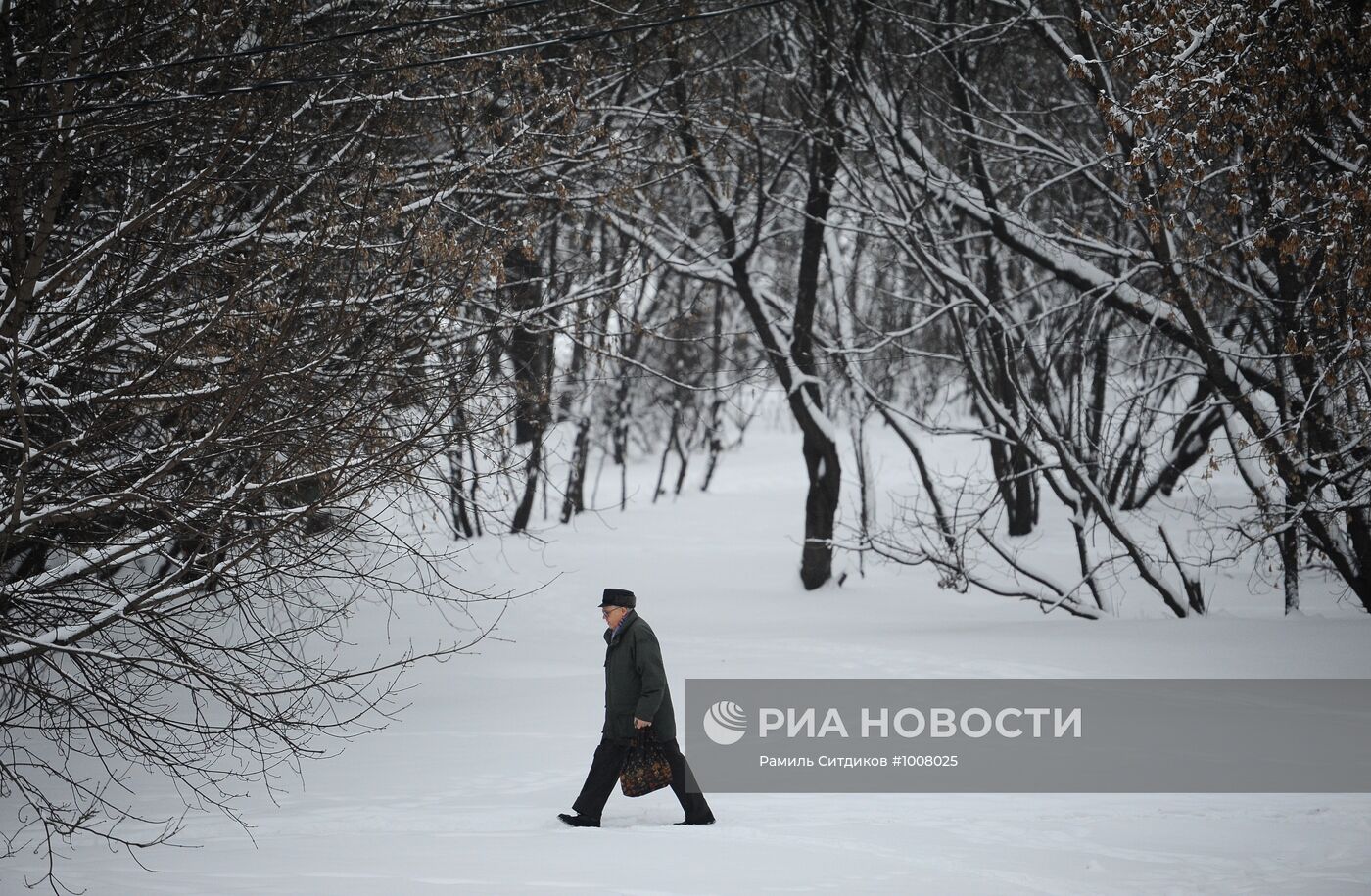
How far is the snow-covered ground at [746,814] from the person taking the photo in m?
5.21

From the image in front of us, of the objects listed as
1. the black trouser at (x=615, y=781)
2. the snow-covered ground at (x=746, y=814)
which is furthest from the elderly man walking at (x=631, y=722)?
the snow-covered ground at (x=746, y=814)

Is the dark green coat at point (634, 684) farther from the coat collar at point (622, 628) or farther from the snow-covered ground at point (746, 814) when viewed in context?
the snow-covered ground at point (746, 814)

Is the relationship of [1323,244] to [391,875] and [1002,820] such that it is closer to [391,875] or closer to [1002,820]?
[1002,820]

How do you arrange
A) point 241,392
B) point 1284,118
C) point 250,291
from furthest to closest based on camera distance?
1. point 1284,118
2. point 250,291
3. point 241,392

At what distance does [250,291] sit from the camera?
660cm

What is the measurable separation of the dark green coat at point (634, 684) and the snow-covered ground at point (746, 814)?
0.57 meters

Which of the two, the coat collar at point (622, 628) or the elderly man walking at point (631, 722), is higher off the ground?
the coat collar at point (622, 628)

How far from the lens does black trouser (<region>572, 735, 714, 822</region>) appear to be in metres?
6.06

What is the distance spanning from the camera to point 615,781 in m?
6.09

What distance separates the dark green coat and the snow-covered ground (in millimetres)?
569

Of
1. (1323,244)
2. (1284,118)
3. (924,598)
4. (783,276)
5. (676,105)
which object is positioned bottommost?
(924,598)

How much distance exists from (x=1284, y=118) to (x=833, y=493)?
910cm

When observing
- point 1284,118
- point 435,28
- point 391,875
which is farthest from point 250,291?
point 1284,118

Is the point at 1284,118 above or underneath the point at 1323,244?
above
